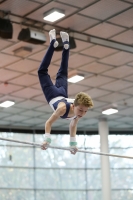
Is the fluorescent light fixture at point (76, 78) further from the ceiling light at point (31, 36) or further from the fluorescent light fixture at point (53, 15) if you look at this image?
the fluorescent light fixture at point (53, 15)

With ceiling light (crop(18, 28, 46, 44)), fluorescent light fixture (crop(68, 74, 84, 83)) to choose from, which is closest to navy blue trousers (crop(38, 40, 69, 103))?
ceiling light (crop(18, 28, 46, 44))

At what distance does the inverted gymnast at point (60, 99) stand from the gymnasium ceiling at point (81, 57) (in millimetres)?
1877

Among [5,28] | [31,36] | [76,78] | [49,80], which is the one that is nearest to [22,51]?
[31,36]

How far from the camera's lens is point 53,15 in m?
9.85

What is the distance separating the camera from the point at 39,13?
988 cm

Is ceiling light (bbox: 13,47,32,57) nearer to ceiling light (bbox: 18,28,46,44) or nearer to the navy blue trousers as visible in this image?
ceiling light (bbox: 18,28,46,44)

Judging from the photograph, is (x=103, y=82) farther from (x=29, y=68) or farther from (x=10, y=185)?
(x=10, y=185)

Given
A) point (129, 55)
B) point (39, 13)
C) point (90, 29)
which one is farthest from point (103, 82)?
point (39, 13)

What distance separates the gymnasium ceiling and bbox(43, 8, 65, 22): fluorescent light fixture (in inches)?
3.6

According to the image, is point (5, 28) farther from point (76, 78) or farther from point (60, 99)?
point (76, 78)

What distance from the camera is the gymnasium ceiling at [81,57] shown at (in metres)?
9.72

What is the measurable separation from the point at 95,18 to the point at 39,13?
3.60ft

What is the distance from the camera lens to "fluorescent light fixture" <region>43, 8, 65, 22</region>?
383 inches

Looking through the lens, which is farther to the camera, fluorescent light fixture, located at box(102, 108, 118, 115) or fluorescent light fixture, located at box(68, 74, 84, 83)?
fluorescent light fixture, located at box(102, 108, 118, 115)
